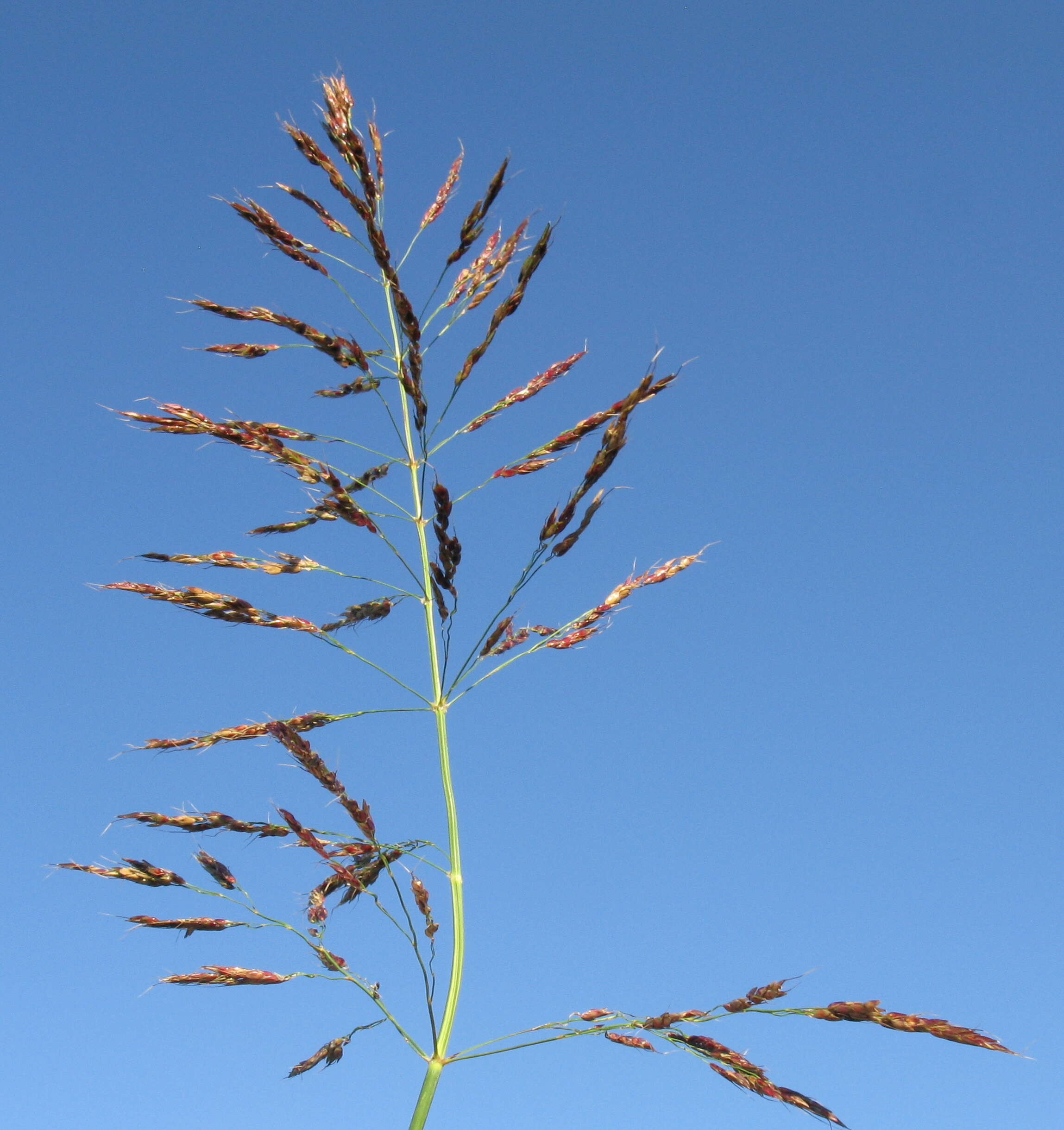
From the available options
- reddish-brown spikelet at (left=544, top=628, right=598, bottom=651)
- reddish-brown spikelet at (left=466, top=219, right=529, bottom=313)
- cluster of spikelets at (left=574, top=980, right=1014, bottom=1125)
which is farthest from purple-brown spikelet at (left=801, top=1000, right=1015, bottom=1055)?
reddish-brown spikelet at (left=466, top=219, right=529, bottom=313)

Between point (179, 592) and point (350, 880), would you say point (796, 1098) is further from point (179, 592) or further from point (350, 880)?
point (179, 592)

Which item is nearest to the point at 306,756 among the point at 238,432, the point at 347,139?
the point at 238,432

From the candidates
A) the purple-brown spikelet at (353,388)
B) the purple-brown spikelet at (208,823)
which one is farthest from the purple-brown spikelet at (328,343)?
the purple-brown spikelet at (208,823)

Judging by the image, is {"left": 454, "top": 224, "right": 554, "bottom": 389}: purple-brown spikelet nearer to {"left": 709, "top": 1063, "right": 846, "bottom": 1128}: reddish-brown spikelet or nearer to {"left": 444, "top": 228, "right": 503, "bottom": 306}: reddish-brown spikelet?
{"left": 444, "top": 228, "right": 503, "bottom": 306}: reddish-brown spikelet

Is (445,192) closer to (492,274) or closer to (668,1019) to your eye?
(492,274)

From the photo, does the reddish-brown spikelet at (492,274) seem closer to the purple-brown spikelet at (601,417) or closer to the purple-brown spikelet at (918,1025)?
the purple-brown spikelet at (601,417)

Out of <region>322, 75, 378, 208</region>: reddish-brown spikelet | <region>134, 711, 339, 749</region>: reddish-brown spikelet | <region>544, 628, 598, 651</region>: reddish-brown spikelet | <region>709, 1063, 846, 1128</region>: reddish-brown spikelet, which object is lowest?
<region>709, 1063, 846, 1128</region>: reddish-brown spikelet
